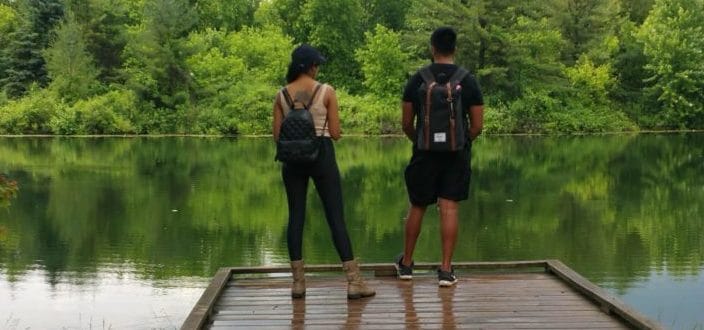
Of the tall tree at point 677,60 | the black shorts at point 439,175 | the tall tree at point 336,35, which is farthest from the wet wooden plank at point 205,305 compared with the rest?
the tall tree at point 336,35

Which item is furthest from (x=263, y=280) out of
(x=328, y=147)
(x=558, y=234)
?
(x=558, y=234)

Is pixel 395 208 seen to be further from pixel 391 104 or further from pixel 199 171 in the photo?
pixel 391 104

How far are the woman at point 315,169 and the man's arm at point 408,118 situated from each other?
0.57m

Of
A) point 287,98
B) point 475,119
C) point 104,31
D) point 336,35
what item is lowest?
point 475,119

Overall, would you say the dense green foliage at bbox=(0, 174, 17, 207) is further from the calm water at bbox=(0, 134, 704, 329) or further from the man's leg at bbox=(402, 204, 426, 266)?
the man's leg at bbox=(402, 204, 426, 266)

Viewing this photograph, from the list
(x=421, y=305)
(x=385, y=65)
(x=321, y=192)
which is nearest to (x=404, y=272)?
(x=421, y=305)

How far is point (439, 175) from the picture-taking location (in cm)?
559

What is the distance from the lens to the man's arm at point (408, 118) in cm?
555

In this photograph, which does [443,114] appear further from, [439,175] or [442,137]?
[439,175]

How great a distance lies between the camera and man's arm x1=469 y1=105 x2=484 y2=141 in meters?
5.47

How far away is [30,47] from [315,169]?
145ft

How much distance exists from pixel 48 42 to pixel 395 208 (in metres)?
35.6

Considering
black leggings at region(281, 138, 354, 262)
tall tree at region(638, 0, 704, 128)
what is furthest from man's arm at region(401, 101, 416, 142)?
tall tree at region(638, 0, 704, 128)

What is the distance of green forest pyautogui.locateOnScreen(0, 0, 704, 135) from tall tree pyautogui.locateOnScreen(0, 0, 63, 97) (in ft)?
0.26
